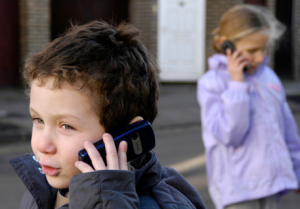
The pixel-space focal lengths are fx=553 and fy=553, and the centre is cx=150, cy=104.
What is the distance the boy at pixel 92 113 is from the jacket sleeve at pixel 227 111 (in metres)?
1.60


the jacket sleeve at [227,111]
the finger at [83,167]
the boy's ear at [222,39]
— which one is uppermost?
the boy's ear at [222,39]

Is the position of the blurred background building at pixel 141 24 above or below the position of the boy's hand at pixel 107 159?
below

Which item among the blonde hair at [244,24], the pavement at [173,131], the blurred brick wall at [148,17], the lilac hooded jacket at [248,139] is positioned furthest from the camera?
the blurred brick wall at [148,17]

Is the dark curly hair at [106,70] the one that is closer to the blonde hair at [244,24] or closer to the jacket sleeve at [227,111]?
the jacket sleeve at [227,111]

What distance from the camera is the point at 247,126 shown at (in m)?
3.35

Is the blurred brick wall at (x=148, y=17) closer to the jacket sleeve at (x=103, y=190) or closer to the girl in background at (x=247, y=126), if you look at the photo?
the girl in background at (x=247, y=126)

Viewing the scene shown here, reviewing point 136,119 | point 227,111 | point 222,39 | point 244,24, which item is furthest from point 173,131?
point 136,119

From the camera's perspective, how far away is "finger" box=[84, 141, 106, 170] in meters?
1.61

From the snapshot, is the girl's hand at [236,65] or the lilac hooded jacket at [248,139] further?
the girl's hand at [236,65]

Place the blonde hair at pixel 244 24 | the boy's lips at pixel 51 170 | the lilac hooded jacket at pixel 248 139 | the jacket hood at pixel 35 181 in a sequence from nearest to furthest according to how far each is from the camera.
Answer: the boy's lips at pixel 51 170 < the jacket hood at pixel 35 181 < the lilac hooded jacket at pixel 248 139 < the blonde hair at pixel 244 24

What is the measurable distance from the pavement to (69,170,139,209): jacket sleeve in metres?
4.15

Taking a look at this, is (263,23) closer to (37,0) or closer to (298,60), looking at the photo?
(37,0)

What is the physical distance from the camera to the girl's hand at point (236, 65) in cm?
347

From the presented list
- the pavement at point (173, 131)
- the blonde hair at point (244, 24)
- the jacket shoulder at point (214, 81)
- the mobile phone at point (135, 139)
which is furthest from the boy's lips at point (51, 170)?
the pavement at point (173, 131)
